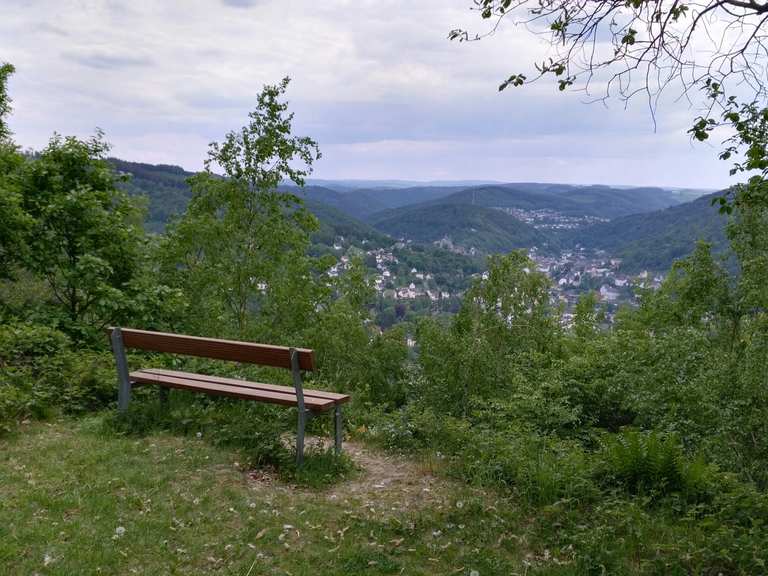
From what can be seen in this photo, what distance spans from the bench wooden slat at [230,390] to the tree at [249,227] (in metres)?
7.47

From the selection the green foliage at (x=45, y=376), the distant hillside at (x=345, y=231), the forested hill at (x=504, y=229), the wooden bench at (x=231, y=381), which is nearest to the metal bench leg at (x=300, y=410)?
the wooden bench at (x=231, y=381)

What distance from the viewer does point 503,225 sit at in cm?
19125

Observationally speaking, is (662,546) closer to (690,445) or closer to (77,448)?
(690,445)

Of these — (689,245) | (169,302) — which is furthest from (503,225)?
(169,302)

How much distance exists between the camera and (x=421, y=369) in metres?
12.1

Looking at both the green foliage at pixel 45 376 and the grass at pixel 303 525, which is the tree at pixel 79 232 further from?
the grass at pixel 303 525

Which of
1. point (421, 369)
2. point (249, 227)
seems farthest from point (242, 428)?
point (249, 227)

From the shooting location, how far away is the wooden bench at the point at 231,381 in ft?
16.5

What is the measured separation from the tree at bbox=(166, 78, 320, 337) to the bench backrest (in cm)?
777

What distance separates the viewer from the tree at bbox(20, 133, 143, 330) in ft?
27.6

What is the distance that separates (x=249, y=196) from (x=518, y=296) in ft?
37.5

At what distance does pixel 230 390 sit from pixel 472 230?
178 metres

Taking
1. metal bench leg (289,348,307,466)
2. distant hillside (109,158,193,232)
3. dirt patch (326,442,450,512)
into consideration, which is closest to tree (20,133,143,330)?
metal bench leg (289,348,307,466)

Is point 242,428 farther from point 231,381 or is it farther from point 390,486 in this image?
point 390,486
